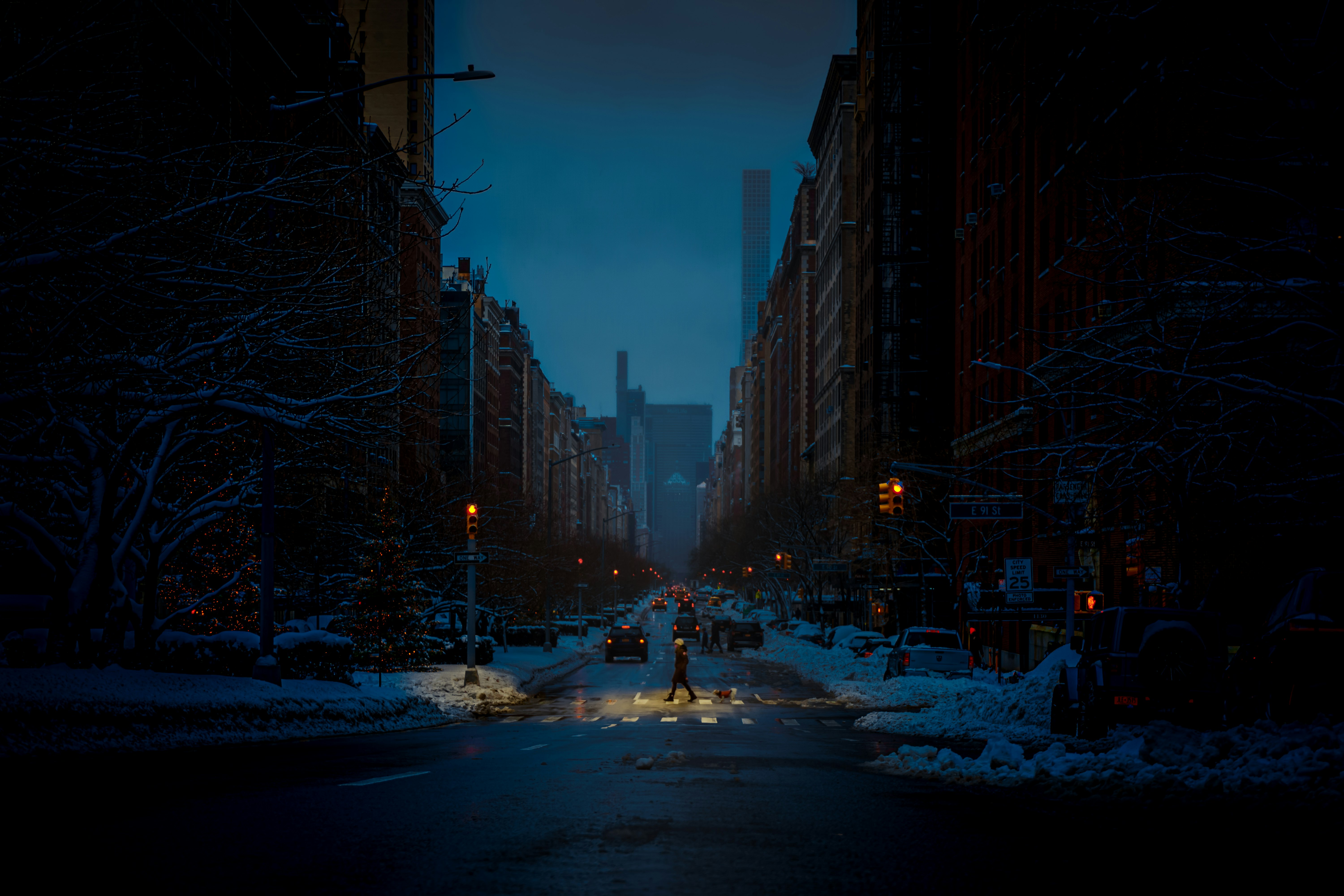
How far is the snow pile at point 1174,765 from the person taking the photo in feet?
37.6

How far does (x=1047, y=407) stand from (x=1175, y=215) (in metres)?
3.32

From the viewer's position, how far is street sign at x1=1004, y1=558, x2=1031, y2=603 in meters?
32.1

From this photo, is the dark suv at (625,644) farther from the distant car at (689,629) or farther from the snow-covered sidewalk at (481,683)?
the distant car at (689,629)

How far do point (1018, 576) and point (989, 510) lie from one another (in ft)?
5.87

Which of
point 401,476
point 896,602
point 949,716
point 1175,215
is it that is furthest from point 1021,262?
point 1175,215

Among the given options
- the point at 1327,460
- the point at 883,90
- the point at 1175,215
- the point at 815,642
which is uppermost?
the point at 883,90

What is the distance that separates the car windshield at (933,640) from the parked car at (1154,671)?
16986 mm

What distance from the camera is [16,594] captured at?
1548 inches

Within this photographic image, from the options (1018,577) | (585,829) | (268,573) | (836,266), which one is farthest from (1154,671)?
(836,266)

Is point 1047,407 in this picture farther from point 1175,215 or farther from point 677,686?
point 677,686

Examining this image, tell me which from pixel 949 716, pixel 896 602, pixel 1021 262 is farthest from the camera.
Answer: pixel 896 602

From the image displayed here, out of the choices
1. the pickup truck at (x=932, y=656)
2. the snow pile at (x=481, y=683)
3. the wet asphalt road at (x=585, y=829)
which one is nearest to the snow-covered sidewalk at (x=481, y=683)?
the snow pile at (x=481, y=683)

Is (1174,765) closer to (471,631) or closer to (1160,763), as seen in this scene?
(1160,763)

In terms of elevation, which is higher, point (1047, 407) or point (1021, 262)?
point (1021, 262)
